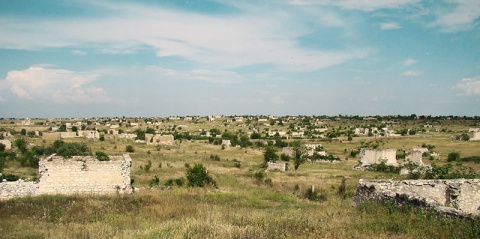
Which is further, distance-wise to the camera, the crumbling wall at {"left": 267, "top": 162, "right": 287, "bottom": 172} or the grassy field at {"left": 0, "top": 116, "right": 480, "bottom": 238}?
the crumbling wall at {"left": 267, "top": 162, "right": 287, "bottom": 172}

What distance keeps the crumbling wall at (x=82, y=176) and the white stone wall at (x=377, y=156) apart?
26158 millimetres

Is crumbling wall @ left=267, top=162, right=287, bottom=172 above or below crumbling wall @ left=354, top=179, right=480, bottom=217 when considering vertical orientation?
below

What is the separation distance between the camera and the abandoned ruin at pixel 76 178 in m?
16.6

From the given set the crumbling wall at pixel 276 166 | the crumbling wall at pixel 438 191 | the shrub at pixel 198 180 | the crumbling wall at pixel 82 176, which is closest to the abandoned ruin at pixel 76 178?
the crumbling wall at pixel 82 176

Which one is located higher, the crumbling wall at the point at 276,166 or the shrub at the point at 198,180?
the shrub at the point at 198,180

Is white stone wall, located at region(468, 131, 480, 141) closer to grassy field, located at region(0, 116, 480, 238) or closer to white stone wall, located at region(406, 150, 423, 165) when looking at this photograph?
white stone wall, located at region(406, 150, 423, 165)

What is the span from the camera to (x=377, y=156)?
35.7m

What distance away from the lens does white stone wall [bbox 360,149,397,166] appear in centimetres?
3559

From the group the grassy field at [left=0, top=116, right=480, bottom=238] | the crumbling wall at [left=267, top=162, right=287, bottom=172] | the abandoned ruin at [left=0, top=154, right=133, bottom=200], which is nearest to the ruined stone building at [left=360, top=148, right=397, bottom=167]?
the crumbling wall at [left=267, top=162, right=287, bottom=172]

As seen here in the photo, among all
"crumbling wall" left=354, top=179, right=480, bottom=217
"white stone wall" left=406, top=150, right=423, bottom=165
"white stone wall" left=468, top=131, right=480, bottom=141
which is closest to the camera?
"crumbling wall" left=354, top=179, right=480, bottom=217

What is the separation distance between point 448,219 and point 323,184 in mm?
18572

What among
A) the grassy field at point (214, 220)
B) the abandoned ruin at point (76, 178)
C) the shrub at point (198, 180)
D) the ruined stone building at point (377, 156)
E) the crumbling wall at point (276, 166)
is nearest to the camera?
the grassy field at point (214, 220)

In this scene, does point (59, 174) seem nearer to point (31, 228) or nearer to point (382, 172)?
point (31, 228)

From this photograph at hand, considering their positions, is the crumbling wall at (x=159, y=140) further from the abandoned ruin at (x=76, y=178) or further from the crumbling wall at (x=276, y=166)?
the abandoned ruin at (x=76, y=178)
